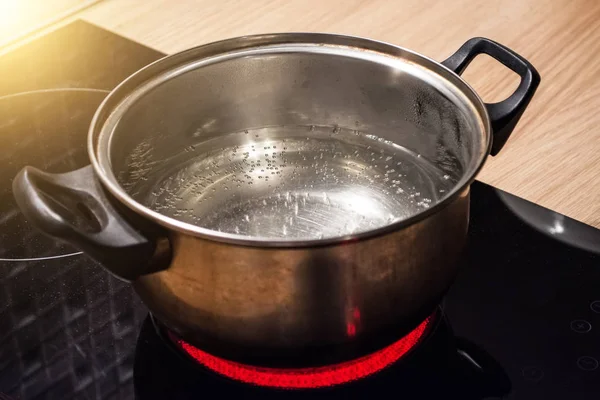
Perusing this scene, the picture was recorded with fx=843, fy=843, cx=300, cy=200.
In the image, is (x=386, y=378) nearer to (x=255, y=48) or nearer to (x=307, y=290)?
(x=307, y=290)

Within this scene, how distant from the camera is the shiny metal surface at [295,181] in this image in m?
0.54

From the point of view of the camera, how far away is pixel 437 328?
27.7 inches

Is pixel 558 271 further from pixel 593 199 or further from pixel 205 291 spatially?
pixel 205 291

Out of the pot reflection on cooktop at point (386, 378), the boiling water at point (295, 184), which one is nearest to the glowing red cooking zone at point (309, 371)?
the pot reflection on cooktop at point (386, 378)

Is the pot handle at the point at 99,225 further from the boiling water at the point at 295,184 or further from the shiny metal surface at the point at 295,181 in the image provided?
the boiling water at the point at 295,184

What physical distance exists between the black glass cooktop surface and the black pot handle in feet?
0.43

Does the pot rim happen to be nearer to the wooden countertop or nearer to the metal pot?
the metal pot

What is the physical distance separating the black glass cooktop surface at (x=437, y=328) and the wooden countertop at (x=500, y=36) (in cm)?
8

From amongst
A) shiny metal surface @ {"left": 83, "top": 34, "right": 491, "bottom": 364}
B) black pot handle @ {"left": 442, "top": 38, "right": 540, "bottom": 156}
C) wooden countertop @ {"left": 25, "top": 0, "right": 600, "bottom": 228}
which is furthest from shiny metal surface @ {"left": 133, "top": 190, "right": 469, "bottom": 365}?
wooden countertop @ {"left": 25, "top": 0, "right": 600, "bottom": 228}

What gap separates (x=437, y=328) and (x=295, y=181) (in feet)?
0.65

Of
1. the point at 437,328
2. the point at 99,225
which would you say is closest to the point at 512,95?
the point at 437,328

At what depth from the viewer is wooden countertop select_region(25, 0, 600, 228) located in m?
0.86

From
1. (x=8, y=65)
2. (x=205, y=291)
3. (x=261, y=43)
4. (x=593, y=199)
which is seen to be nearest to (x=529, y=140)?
(x=593, y=199)

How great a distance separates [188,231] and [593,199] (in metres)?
0.46
